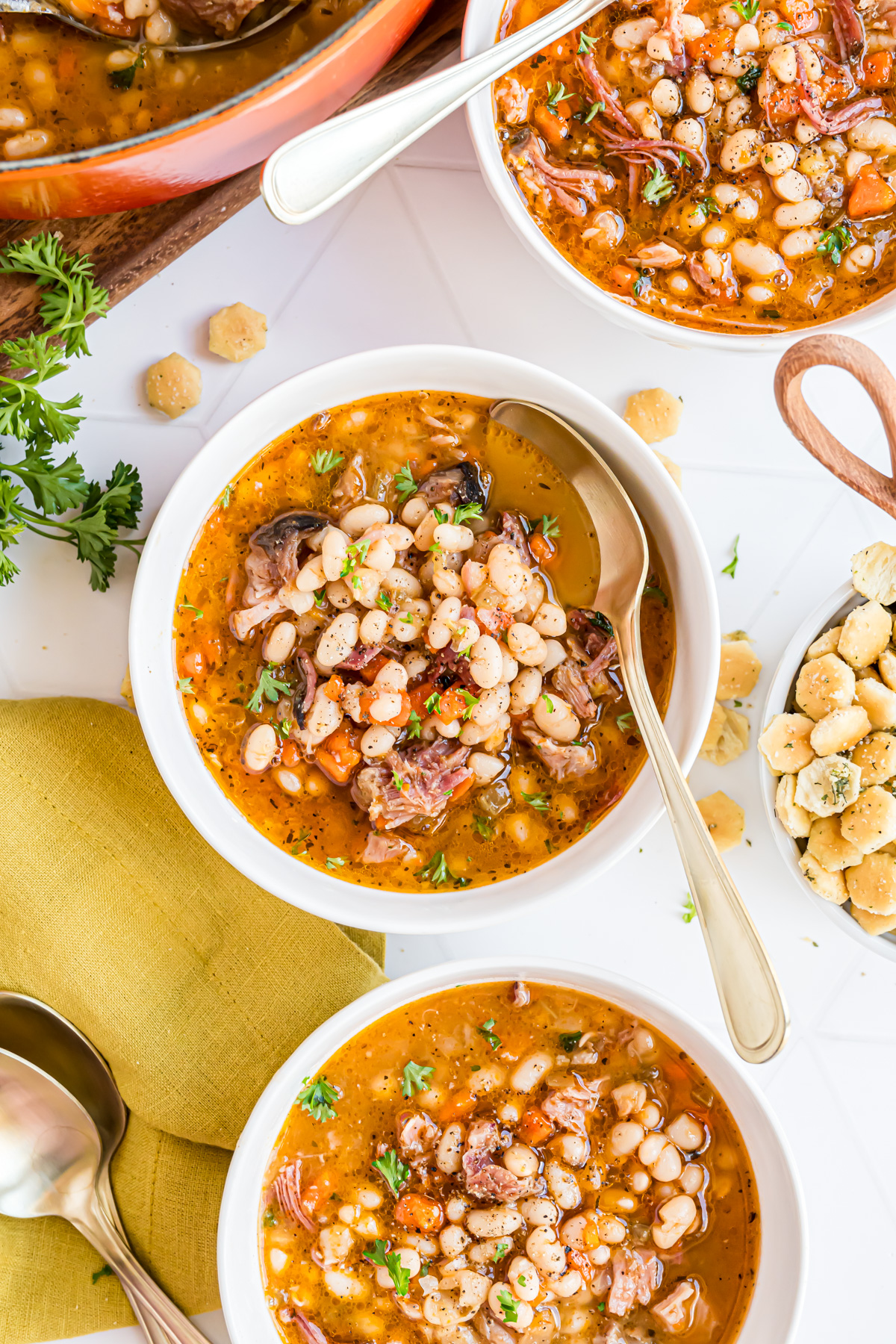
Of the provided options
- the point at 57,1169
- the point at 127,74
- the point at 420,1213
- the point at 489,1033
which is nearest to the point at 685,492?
the point at 489,1033

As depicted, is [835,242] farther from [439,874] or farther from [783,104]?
[439,874]

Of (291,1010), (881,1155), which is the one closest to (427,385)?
A: (291,1010)

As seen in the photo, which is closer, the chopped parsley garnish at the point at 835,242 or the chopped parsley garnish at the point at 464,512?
the chopped parsley garnish at the point at 464,512

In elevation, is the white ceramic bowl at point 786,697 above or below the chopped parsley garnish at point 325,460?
below

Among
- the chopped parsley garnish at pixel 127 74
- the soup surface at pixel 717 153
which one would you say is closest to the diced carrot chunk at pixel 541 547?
the soup surface at pixel 717 153

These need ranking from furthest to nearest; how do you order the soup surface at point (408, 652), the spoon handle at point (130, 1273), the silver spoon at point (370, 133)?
the spoon handle at point (130, 1273), the soup surface at point (408, 652), the silver spoon at point (370, 133)

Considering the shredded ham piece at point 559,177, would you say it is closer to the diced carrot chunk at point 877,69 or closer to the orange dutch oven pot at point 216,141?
the orange dutch oven pot at point 216,141
